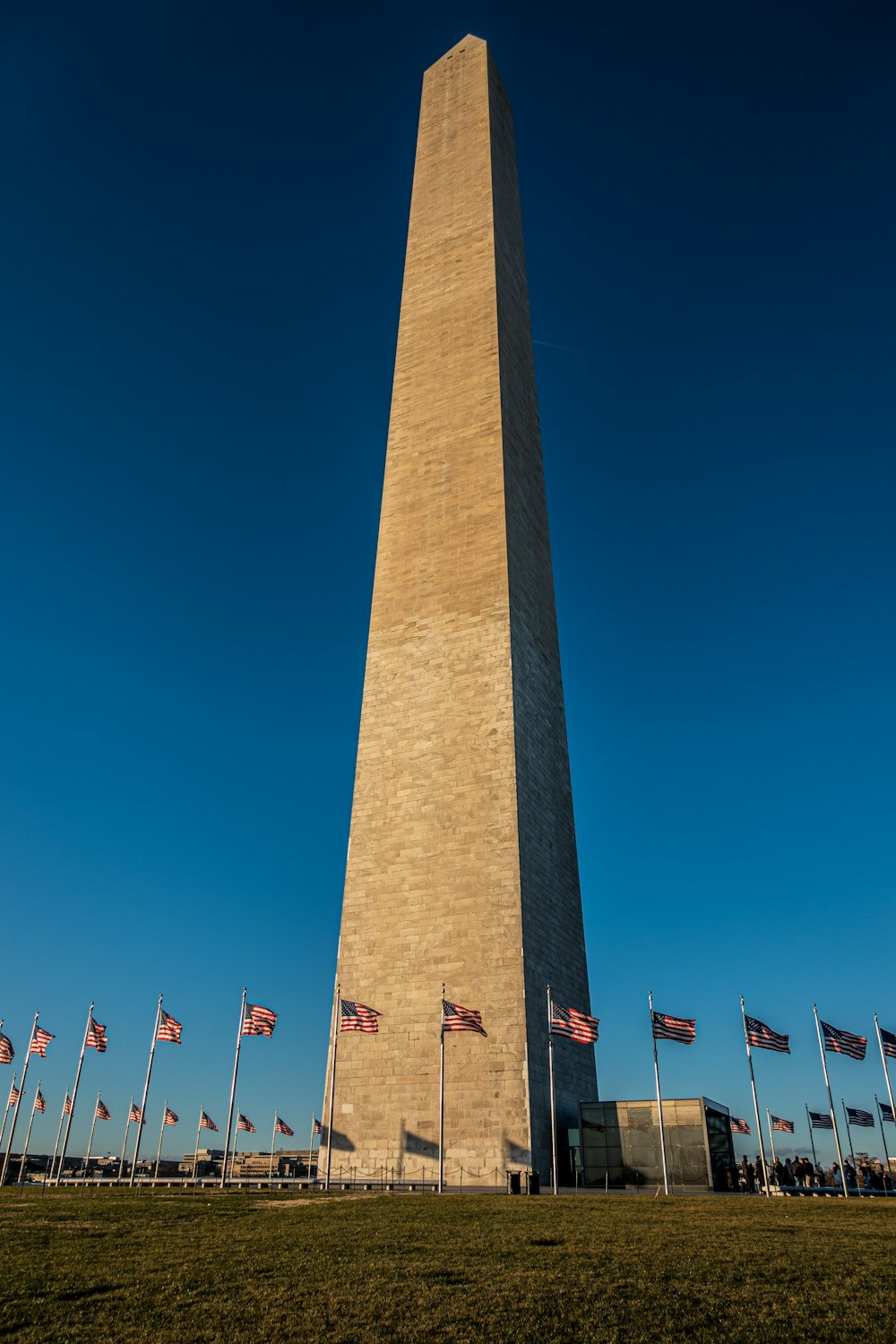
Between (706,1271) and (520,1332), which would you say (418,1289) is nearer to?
(520,1332)

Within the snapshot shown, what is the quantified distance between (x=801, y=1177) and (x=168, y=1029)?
2011 centimetres

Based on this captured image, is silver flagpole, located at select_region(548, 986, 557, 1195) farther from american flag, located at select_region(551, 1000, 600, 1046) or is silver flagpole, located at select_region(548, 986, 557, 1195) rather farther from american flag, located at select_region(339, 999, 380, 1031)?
american flag, located at select_region(339, 999, 380, 1031)

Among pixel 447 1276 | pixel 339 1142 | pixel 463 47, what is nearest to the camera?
pixel 447 1276

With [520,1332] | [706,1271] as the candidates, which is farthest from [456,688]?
[520,1332]

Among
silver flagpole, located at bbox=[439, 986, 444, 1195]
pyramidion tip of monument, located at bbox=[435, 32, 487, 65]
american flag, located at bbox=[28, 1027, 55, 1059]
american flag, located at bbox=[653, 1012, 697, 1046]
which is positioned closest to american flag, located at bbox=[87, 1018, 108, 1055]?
american flag, located at bbox=[28, 1027, 55, 1059]

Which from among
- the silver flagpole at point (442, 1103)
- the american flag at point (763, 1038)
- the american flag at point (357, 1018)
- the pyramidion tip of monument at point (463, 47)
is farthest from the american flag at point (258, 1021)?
the pyramidion tip of monument at point (463, 47)

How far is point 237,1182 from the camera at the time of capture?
3088 cm

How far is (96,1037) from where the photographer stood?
97.9 ft

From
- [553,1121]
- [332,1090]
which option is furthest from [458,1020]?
[332,1090]

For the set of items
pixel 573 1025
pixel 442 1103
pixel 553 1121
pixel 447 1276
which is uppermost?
pixel 573 1025

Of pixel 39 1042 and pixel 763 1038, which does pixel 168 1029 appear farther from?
pixel 763 1038

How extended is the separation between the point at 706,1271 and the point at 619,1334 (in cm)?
305

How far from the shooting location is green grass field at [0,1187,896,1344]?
27.8 feet

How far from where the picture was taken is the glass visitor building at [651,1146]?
26312 mm
